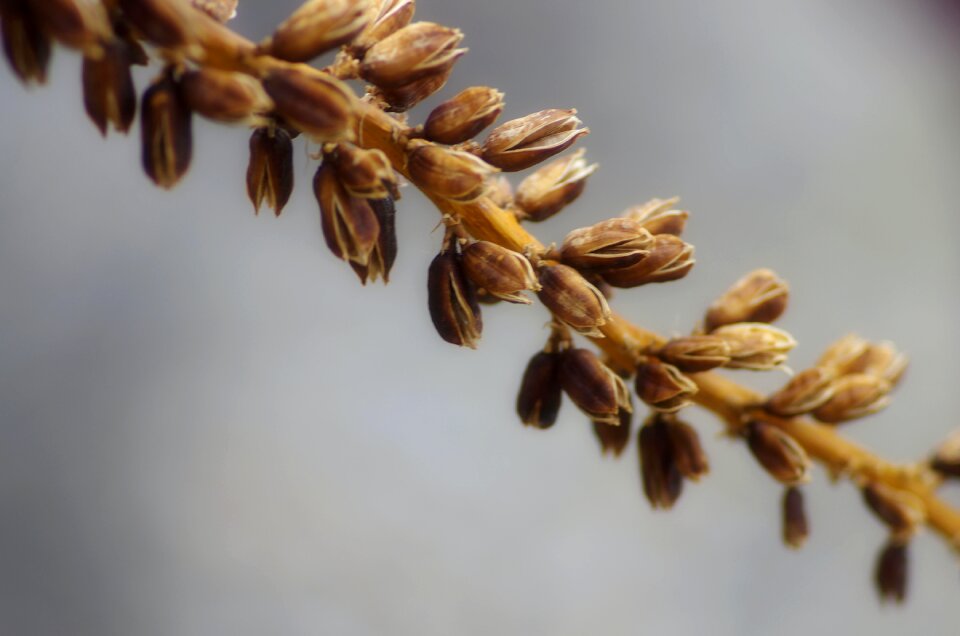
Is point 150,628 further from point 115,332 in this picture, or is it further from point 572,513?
point 572,513

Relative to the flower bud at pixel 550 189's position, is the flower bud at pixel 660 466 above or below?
below

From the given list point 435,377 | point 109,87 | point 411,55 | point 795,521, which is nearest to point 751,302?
point 795,521

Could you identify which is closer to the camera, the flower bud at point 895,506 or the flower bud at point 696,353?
the flower bud at point 696,353

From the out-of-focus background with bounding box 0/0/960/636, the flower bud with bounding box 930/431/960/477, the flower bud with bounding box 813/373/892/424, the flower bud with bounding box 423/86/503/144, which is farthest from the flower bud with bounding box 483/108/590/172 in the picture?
the out-of-focus background with bounding box 0/0/960/636

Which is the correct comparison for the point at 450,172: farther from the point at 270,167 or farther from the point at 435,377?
the point at 435,377

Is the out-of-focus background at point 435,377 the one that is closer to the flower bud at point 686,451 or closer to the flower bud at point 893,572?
the flower bud at point 893,572

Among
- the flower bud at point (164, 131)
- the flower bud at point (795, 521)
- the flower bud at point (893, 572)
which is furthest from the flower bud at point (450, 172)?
the flower bud at point (893, 572)
